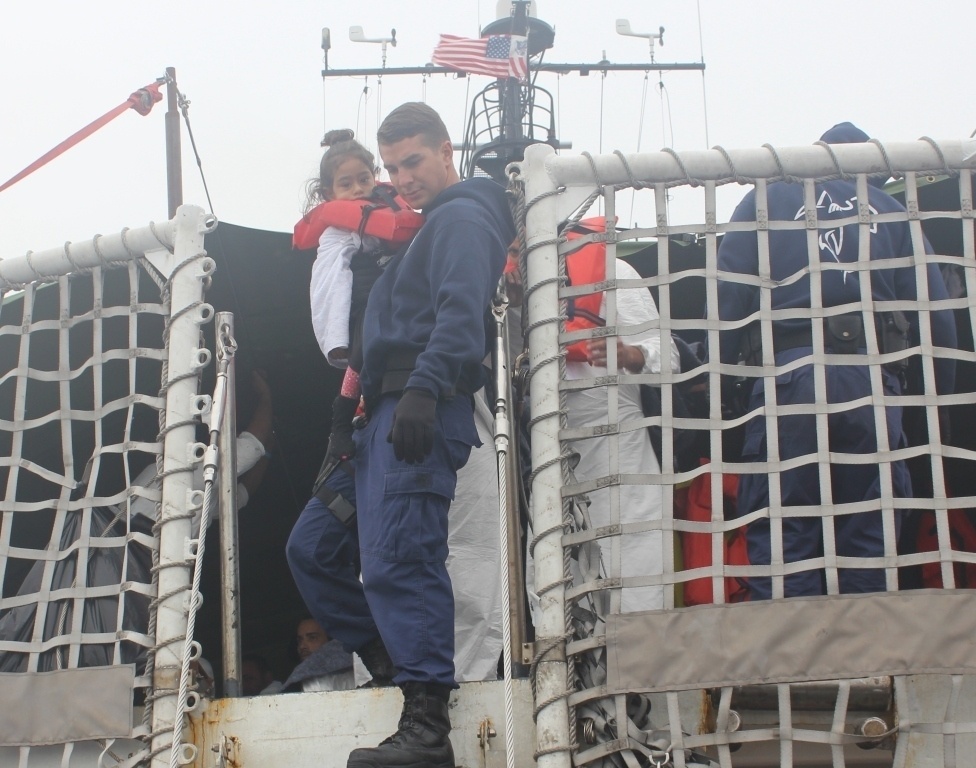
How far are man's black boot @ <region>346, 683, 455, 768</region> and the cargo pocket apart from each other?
333mm

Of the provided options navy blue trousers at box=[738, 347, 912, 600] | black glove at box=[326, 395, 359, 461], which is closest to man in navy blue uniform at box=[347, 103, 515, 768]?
black glove at box=[326, 395, 359, 461]

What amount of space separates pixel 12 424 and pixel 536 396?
66.0 inches

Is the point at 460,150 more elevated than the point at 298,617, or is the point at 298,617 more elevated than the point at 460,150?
the point at 460,150

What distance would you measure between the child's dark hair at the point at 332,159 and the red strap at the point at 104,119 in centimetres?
202

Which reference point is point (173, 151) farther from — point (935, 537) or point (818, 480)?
point (935, 537)

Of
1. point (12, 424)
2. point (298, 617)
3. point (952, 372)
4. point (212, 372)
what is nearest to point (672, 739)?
point (952, 372)

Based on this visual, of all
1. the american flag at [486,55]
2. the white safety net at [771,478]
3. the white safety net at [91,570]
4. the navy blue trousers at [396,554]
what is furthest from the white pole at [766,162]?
the american flag at [486,55]

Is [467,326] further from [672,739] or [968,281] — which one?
[968,281]

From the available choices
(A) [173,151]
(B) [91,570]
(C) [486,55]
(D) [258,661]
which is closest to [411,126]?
(B) [91,570]

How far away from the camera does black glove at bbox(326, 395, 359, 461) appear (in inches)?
132

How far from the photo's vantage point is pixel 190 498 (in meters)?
3.19

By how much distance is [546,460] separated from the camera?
2980 millimetres

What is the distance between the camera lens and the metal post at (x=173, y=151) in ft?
19.1

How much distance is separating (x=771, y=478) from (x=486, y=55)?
11.4 meters
